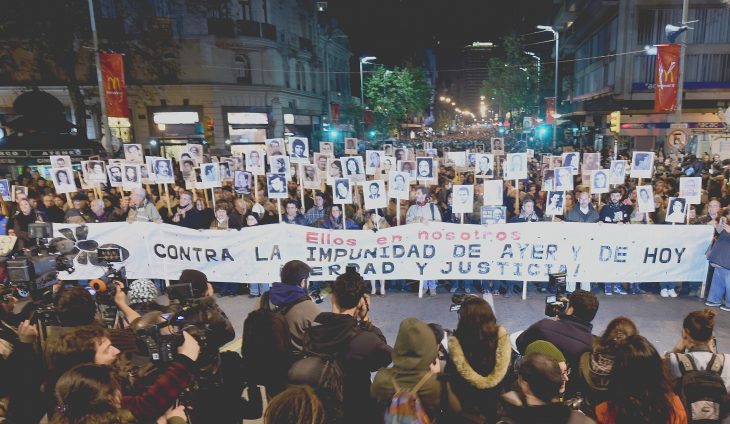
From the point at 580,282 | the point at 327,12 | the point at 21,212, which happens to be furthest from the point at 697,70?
the point at 21,212

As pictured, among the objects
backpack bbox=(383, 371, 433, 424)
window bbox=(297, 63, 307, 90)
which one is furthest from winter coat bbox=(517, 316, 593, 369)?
window bbox=(297, 63, 307, 90)

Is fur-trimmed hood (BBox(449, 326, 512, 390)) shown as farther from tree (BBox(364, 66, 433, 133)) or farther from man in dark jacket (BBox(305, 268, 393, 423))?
tree (BBox(364, 66, 433, 133))

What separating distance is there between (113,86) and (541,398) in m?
21.2

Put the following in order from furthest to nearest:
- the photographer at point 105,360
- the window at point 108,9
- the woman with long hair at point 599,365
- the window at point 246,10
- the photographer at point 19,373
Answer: the window at point 246,10 < the window at point 108,9 < the photographer at point 19,373 < the woman with long hair at point 599,365 < the photographer at point 105,360

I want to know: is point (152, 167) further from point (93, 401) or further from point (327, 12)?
point (327, 12)

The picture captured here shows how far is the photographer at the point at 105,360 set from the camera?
2875mm

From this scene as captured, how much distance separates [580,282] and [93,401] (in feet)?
25.2

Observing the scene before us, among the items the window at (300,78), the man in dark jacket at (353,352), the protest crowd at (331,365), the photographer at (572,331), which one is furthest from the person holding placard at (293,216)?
the window at (300,78)

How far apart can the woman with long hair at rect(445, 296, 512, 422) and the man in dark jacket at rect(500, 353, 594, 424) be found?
44cm

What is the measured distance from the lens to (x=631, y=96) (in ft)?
98.7

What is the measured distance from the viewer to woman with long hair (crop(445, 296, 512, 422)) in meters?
3.21

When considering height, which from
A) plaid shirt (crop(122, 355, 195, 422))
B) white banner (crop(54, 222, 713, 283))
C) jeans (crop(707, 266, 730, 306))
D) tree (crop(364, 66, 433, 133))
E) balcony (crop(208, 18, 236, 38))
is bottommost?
jeans (crop(707, 266, 730, 306))

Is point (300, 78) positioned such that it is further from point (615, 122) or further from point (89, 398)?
point (89, 398)

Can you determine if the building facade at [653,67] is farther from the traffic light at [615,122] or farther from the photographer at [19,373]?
the photographer at [19,373]
